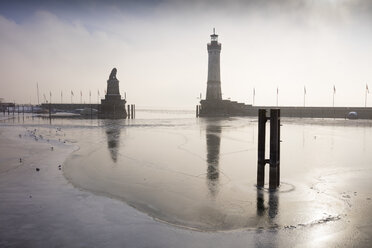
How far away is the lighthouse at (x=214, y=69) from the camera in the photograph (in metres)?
65.7

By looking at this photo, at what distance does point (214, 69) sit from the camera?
65.6m

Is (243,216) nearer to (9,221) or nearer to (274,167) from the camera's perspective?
(274,167)

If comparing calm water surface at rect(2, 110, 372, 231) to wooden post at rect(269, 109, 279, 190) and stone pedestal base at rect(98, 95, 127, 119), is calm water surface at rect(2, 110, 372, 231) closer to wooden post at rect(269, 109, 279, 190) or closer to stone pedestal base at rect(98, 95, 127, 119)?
wooden post at rect(269, 109, 279, 190)

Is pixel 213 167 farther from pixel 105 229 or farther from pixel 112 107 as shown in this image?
pixel 112 107

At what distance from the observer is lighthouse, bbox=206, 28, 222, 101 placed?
6569 centimetres

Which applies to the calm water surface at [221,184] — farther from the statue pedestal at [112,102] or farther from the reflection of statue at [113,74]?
the reflection of statue at [113,74]

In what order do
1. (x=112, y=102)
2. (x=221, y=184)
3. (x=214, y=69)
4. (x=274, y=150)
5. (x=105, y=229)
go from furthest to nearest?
(x=112, y=102), (x=214, y=69), (x=221, y=184), (x=274, y=150), (x=105, y=229)

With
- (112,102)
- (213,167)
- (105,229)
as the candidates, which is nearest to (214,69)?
(112,102)

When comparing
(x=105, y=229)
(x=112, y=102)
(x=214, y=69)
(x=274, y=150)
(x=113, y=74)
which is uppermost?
(x=214, y=69)

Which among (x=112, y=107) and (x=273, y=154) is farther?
(x=112, y=107)

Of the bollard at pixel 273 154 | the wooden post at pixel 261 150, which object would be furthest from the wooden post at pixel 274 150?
the wooden post at pixel 261 150

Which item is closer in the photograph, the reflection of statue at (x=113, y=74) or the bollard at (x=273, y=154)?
the bollard at (x=273, y=154)

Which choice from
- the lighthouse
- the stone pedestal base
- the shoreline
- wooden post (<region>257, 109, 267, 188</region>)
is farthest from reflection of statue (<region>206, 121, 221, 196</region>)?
the stone pedestal base

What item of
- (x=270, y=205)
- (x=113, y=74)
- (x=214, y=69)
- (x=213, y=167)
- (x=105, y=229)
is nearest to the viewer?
(x=105, y=229)
